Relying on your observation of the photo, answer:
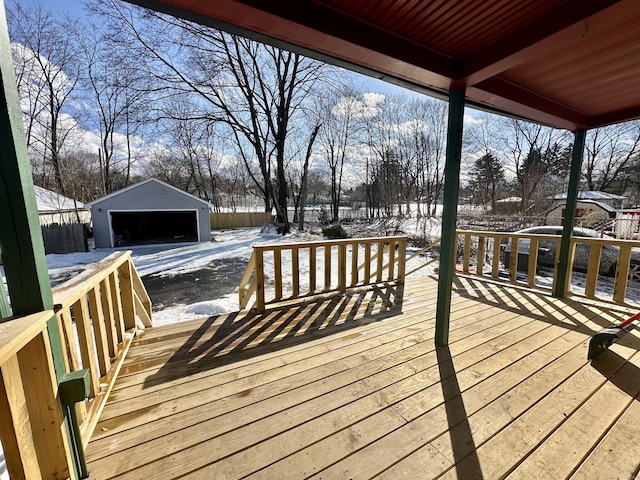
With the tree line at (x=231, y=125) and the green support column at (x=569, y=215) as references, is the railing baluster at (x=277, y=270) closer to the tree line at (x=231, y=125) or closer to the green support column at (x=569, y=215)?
the green support column at (x=569, y=215)

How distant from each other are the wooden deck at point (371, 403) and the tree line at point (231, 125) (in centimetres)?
1149

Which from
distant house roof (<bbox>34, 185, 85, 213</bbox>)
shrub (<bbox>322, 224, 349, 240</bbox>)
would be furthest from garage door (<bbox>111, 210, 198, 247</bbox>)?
shrub (<bbox>322, 224, 349, 240</bbox>)

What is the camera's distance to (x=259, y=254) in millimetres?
3154

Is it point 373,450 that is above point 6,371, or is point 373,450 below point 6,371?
below

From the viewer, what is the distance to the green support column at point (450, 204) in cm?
220

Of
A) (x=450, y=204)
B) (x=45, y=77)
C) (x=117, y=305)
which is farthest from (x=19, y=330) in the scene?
(x=45, y=77)

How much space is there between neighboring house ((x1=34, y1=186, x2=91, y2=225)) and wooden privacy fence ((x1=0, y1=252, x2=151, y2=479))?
46.5 feet

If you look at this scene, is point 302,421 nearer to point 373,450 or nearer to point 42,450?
point 373,450

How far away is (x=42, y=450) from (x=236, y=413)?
33.6 inches

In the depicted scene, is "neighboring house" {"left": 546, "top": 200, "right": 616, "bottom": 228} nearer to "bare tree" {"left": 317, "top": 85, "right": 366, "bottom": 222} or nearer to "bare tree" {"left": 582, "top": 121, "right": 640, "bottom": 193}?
"bare tree" {"left": 582, "top": 121, "right": 640, "bottom": 193}

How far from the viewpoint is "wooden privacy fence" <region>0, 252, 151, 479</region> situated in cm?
95

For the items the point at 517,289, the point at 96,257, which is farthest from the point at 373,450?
the point at 96,257

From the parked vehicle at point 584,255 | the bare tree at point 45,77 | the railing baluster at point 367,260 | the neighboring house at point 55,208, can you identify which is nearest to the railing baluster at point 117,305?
the railing baluster at point 367,260

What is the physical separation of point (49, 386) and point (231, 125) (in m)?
16.0
